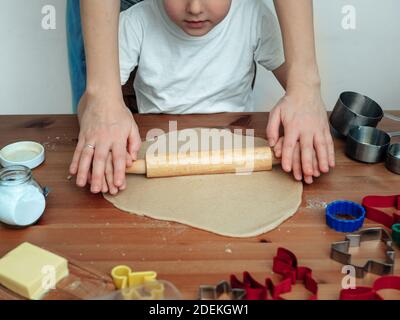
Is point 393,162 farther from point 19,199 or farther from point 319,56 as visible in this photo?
point 319,56

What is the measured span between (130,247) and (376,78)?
1.27 metres

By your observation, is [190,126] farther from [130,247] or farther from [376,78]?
[376,78]

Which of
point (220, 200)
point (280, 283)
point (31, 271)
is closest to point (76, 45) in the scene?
point (220, 200)

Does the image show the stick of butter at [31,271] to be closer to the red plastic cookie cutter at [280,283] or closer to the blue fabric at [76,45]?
the red plastic cookie cutter at [280,283]

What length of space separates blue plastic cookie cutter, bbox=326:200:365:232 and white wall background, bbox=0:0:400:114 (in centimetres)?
93

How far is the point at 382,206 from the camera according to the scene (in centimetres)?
90

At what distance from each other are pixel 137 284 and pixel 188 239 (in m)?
0.12

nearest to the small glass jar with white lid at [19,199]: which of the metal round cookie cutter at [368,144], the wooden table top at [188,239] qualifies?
the wooden table top at [188,239]

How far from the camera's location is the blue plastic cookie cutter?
831mm

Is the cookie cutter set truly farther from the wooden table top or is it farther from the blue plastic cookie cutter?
the blue plastic cookie cutter

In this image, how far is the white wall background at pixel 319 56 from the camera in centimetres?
168

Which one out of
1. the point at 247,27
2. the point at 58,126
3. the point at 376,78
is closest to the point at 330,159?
the point at 247,27

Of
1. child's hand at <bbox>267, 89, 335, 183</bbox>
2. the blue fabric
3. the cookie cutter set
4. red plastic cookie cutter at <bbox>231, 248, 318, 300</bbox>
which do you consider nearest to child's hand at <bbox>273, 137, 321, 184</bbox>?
child's hand at <bbox>267, 89, 335, 183</bbox>

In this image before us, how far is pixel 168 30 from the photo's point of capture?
1225 millimetres
